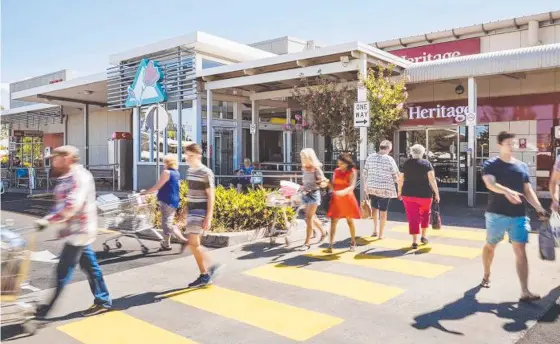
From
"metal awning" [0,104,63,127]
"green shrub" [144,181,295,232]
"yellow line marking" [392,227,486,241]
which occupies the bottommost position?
"yellow line marking" [392,227,486,241]

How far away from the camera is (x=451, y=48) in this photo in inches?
794

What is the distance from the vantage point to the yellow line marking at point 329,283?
566 centimetres

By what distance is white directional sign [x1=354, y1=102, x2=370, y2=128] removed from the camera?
12.1 meters

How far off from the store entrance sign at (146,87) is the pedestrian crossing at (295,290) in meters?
11.8

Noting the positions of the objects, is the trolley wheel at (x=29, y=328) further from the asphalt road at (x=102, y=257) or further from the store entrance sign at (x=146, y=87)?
the store entrance sign at (x=146, y=87)

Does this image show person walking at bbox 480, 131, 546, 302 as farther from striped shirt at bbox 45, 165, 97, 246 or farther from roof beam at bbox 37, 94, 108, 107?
roof beam at bbox 37, 94, 108, 107

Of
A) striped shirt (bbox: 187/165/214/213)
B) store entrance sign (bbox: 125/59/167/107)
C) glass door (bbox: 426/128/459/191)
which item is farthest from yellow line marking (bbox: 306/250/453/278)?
store entrance sign (bbox: 125/59/167/107)

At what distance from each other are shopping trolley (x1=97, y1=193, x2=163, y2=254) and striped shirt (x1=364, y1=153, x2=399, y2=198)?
4053 mm

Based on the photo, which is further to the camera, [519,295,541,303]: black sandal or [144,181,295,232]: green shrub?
[144,181,295,232]: green shrub

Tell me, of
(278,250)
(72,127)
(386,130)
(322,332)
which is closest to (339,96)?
(386,130)

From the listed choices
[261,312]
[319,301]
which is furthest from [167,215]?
[319,301]

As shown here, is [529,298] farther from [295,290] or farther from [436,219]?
[436,219]

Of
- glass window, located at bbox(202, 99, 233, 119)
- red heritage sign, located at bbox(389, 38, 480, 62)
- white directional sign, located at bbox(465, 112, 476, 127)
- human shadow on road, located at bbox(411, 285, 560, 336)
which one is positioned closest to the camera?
human shadow on road, located at bbox(411, 285, 560, 336)

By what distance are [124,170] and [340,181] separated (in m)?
14.7
